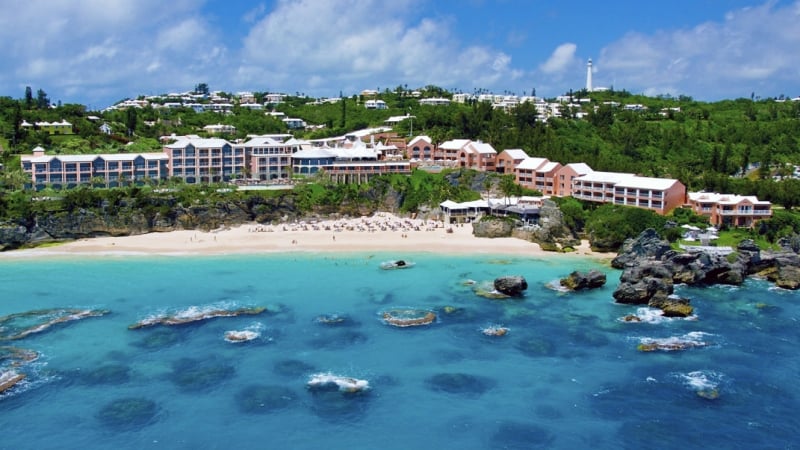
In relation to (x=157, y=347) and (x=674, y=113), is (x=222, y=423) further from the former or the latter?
(x=674, y=113)

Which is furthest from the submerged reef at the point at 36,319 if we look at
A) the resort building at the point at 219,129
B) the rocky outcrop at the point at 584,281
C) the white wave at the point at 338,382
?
the resort building at the point at 219,129

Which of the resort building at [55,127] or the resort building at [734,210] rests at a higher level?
the resort building at [55,127]

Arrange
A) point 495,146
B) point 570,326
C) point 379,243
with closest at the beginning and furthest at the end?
point 570,326 < point 379,243 < point 495,146

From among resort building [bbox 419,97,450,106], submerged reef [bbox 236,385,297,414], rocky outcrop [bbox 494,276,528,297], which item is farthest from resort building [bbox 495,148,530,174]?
submerged reef [bbox 236,385,297,414]

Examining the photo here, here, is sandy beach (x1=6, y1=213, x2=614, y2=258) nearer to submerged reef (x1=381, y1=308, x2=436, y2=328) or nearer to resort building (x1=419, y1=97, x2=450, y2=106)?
submerged reef (x1=381, y1=308, x2=436, y2=328)

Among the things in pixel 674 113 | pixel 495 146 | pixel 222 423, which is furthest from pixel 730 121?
pixel 222 423

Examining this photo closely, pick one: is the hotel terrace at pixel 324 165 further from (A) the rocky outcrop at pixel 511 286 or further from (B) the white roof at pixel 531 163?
(A) the rocky outcrop at pixel 511 286
